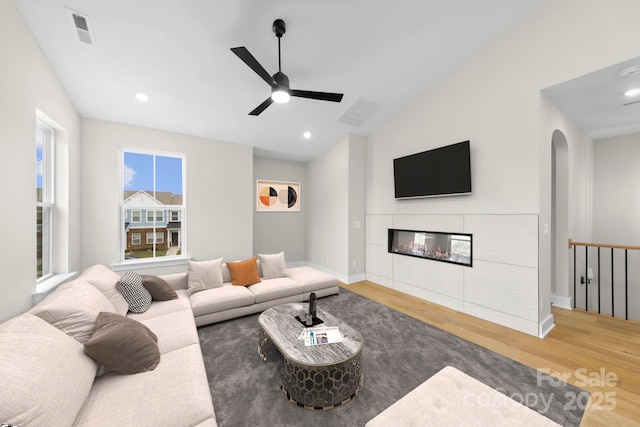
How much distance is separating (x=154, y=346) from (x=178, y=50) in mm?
2923

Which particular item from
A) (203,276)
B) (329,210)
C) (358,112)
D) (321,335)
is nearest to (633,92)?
(358,112)

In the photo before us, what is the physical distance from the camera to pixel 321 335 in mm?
2064

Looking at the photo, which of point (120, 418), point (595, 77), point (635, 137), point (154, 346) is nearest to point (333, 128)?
point (595, 77)

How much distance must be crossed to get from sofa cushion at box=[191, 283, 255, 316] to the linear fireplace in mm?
2718

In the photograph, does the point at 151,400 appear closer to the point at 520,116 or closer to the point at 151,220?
the point at 151,220

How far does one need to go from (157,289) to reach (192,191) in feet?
6.63

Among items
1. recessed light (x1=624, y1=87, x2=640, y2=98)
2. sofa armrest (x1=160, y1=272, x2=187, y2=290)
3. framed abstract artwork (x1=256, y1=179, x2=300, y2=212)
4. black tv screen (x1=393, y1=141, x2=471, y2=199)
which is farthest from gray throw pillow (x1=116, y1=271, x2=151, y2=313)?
recessed light (x1=624, y1=87, x2=640, y2=98)

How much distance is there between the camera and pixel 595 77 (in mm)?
2498

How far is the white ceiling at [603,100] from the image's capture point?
248cm

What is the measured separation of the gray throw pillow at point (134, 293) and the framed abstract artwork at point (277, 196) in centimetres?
322

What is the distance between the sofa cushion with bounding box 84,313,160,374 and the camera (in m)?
1.46

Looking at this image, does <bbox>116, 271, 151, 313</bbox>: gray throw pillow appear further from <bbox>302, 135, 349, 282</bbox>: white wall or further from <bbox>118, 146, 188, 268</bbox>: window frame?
<bbox>302, 135, 349, 282</bbox>: white wall

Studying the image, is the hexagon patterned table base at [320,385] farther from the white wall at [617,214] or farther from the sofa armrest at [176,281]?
the white wall at [617,214]

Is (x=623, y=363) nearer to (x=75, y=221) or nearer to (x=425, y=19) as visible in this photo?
(x=425, y=19)
